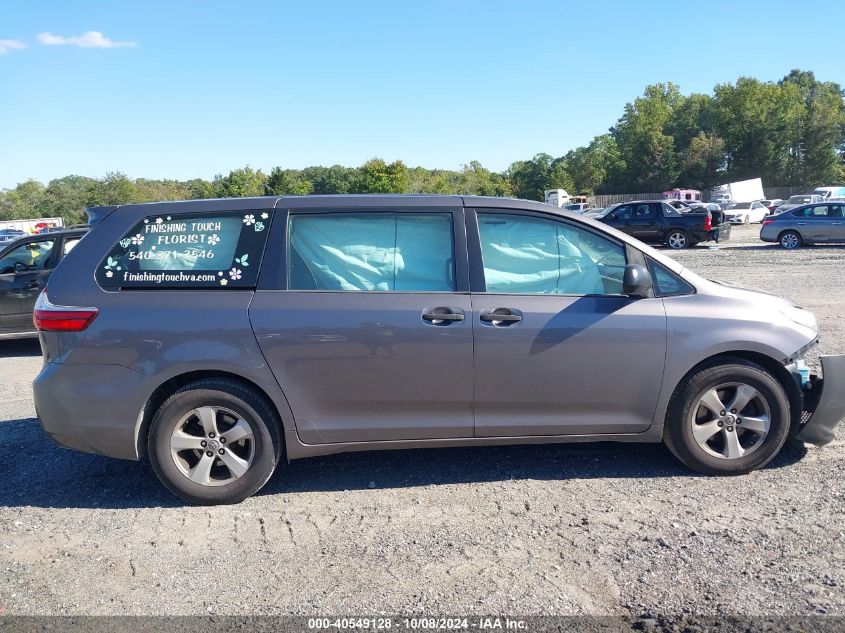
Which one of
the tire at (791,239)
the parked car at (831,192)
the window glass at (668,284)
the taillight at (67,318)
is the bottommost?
the tire at (791,239)

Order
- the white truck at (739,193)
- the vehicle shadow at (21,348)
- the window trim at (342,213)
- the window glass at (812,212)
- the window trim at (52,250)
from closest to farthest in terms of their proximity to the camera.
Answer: the window trim at (342,213) < the window trim at (52,250) < the vehicle shadow at (21,348) < the window glass at (812,212) < the white truck at (739,193)

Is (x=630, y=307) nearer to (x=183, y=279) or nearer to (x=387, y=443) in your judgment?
(x=387, y=443)

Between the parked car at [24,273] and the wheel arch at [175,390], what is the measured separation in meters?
6.12

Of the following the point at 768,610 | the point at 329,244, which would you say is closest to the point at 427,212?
the point at 329,244

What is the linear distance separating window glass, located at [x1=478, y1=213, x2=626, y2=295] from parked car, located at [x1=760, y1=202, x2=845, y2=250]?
68.8 ft

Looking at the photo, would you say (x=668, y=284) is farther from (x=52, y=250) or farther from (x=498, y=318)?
(x=52, y=250)

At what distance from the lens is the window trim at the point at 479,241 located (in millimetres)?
4418

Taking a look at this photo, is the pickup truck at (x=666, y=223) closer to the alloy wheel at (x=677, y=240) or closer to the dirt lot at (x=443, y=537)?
the alloy wheel at (x=677, y=240)

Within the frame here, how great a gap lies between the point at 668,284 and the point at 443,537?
220 cm

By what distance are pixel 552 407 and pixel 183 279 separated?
250 cm

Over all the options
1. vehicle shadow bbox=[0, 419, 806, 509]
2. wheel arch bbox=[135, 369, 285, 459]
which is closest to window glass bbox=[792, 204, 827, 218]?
vehicle shadow bbox=[0, 419, 806, 509]

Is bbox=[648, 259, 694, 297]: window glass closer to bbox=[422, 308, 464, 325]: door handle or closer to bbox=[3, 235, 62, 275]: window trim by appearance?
bbox=[422, 308, 464, 325]: door handle

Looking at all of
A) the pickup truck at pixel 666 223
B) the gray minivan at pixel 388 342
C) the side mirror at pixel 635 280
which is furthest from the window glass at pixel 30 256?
the pickup truck at pixel 666 223

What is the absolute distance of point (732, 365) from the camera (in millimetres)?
4438
